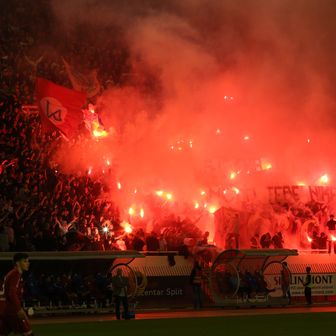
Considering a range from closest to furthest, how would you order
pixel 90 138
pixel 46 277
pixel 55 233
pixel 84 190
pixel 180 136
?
pixel 46 277 → pixel 55 233 → pixel 84 190 → pixel 90 138 → pixel 180 136

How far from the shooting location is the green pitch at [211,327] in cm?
1473

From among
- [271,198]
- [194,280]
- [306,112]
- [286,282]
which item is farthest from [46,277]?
[306,112]

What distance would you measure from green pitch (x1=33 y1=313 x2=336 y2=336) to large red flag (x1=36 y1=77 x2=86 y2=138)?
10.9 metres

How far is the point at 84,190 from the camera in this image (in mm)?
28078

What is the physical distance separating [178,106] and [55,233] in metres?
15.2

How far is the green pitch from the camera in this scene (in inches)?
580

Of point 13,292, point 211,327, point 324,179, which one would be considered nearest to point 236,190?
point 324,179

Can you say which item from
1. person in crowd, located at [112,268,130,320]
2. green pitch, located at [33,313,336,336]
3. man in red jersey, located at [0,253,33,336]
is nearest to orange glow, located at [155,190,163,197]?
person in crowd, located at [112,268,130,320]

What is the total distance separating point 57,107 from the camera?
28.5 meters

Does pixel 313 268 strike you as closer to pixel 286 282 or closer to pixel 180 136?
pixel 286 282

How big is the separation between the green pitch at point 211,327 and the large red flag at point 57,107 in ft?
35.8

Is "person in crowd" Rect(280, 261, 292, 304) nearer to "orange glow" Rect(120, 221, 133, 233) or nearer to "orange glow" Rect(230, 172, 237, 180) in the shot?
"orange glow" Rect(120, 221, 133, 233)

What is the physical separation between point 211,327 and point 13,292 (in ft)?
17.3

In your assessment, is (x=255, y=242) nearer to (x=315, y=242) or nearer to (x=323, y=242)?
(x=315, y=242)
